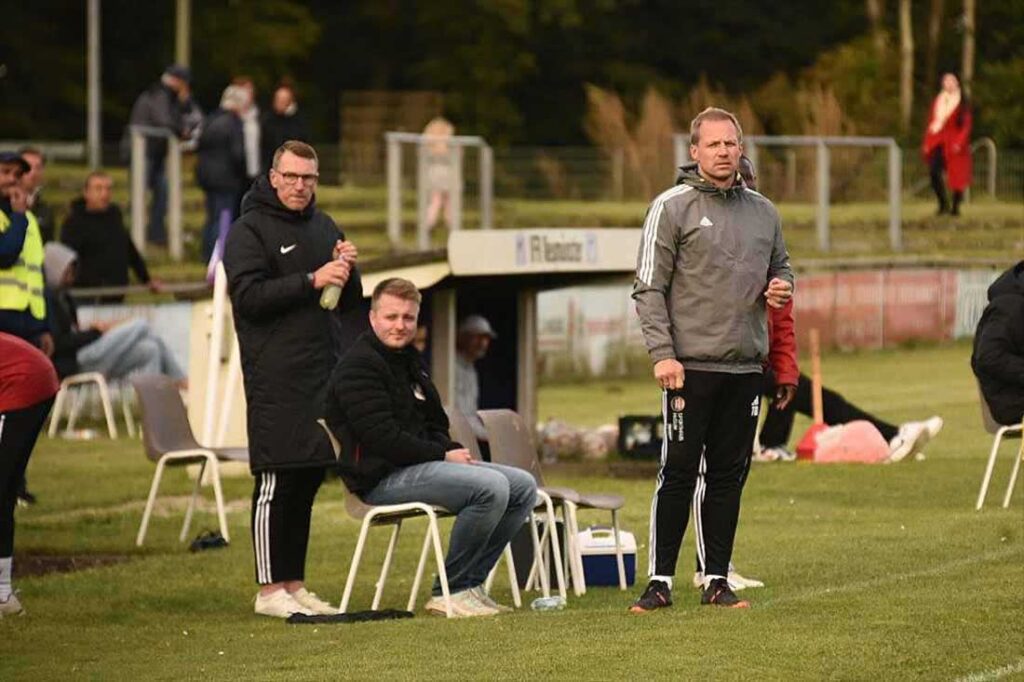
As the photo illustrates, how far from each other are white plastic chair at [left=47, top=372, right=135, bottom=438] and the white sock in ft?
33.2

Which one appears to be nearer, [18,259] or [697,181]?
[697,181]

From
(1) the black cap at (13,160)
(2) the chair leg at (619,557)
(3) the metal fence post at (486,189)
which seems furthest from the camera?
(3) the metal fence post at (486,189)

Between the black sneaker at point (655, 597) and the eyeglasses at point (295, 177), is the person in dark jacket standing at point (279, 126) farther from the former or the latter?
the black sneaker at point (655, 597)

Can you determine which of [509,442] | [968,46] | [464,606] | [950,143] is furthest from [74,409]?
[968,46]

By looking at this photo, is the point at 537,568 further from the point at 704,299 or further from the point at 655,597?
the point at 704,299

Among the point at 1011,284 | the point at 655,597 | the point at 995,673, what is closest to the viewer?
the point at 995,673

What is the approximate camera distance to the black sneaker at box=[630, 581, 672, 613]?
1172 centimetres

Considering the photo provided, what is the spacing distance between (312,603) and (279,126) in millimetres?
17807

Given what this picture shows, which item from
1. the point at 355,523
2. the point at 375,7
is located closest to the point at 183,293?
the point at 355,523

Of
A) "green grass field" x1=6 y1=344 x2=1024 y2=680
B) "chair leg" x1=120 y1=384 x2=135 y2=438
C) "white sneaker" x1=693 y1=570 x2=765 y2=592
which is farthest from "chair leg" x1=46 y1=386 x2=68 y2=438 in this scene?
"white sneaker" x1=693 y1=570 x2=765 y2=592

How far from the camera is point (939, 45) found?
55469 mm

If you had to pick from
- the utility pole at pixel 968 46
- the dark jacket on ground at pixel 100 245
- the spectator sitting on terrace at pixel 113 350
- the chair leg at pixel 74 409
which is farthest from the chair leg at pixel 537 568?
the utility pole at pixel 968 46

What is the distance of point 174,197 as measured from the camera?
30578 millimetres

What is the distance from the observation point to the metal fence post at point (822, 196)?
→ 33.0 metres
